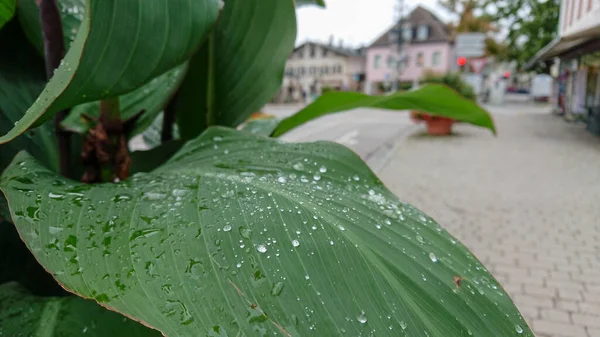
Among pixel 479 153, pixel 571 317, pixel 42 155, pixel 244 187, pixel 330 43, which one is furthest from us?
pixel 330 43

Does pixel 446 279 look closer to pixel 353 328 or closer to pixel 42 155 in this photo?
pixel 353 328

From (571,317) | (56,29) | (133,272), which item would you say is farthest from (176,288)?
(571,317)

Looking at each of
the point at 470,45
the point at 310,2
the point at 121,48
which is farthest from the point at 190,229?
the point at 470,45

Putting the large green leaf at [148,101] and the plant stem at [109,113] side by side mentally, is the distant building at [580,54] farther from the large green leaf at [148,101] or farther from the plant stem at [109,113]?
the plant stem at [109,113]

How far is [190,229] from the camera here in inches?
16.6

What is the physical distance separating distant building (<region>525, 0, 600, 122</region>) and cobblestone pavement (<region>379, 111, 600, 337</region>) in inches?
87.4

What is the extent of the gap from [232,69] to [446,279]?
492 millimetres

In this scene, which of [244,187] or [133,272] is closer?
[133,272]

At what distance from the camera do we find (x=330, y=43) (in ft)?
144

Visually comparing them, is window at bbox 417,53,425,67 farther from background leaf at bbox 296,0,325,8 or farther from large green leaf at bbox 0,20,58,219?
large green leaf at bbox 0,20,58,219

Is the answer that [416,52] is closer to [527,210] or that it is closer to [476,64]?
[476,64]

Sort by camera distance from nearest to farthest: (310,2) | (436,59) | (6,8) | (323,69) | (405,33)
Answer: (6,8), (310,2), (405,33), (436,59), (323,69)

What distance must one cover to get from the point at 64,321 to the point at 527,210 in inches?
212

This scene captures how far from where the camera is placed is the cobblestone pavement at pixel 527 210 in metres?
3.15
